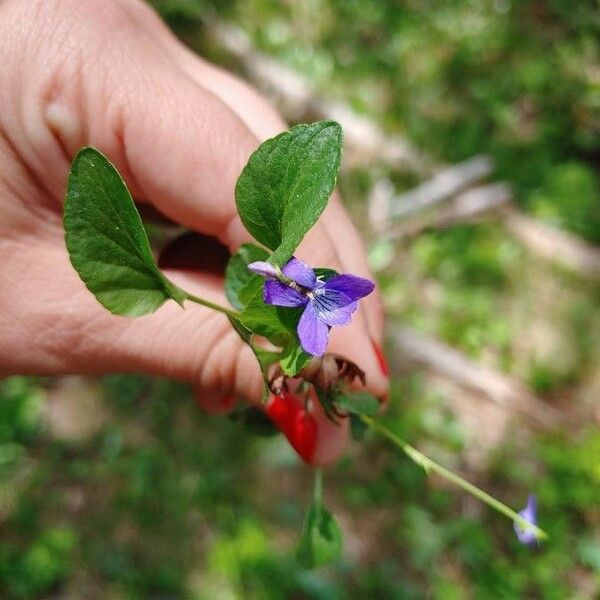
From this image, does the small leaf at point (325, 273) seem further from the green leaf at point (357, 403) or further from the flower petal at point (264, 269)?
the green leaf at point (357, 403)

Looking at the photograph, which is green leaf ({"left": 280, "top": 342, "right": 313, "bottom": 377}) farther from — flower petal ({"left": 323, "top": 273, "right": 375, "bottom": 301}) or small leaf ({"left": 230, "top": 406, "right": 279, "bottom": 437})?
small leaf ({"left": 230, "top": 406, "right": 279, "bottom": 437})

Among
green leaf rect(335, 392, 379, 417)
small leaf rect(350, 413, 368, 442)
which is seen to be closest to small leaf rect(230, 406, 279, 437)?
small leaf rect(350, 413, 368, 442)

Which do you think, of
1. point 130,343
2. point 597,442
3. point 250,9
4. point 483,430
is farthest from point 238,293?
point 250,9

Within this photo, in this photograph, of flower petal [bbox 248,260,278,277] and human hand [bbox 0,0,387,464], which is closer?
flower petal [bbox 248,260,278,277]

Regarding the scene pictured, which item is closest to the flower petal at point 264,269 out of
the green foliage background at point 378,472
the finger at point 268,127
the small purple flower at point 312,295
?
the small purple flower at point 312,295

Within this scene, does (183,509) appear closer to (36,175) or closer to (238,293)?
(36,175)

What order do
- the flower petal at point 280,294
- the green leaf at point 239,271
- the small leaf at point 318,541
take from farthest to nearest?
the small leaf at point 318,541
the green leaf at point 239,271
the flower petal at point 280,294

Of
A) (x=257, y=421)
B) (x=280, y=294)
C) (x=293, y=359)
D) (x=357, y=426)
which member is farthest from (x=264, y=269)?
(x=257, y=421)
